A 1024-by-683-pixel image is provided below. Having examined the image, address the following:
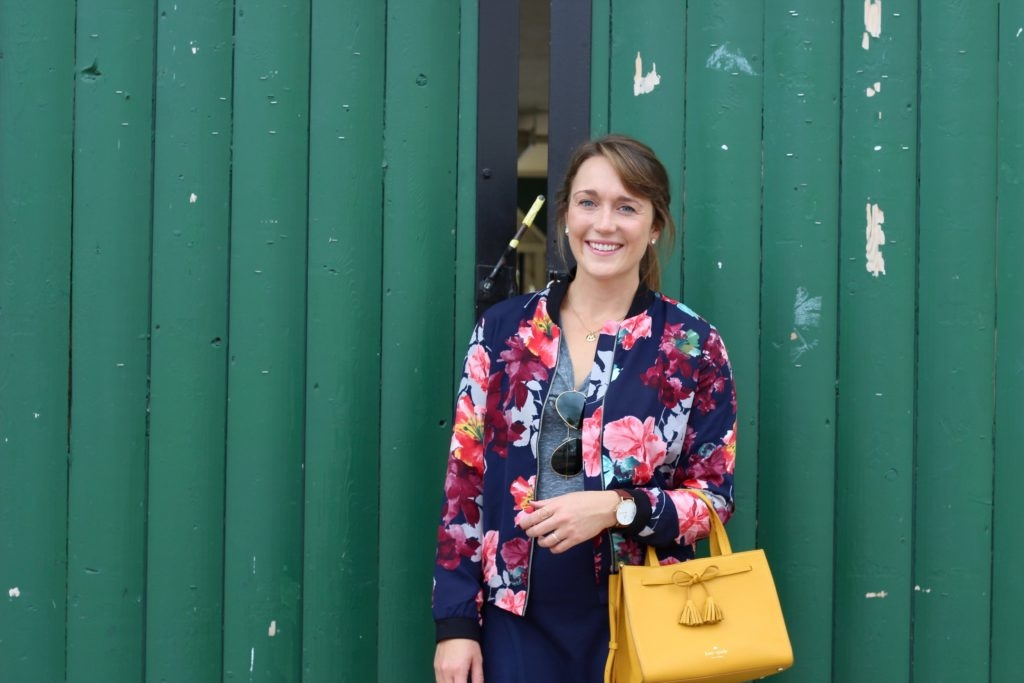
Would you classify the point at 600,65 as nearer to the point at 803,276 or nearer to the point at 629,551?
the point at 803,276

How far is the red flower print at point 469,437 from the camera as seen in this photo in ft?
6.28

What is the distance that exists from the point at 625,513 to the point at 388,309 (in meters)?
0.86

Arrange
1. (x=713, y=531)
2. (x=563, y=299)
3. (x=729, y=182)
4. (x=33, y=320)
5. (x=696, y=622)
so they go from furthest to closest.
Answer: (x=729, y=182) < (x=33, y=320) < (x=563, y=299) < (x=713, y=531) < (x=696, y=622)

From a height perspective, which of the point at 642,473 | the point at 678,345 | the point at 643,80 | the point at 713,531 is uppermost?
the point at 643,80

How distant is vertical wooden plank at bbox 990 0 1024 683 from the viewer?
7.81ft

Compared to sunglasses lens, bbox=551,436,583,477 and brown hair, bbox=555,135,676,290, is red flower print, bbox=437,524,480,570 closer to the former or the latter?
sunglasses lens, bbox=551,436,583,477

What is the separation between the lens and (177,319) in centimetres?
227

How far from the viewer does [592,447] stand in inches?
71.5

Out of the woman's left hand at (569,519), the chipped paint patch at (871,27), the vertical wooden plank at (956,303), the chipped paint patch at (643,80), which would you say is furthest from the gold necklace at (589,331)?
the chipped paint patch at (871,27)

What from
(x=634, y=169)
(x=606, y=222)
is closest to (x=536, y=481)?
(x=606, y=222)

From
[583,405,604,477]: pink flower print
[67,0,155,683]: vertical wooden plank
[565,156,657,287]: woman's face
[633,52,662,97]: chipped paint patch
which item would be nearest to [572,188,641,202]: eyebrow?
[565,156,657,287]: woman's face

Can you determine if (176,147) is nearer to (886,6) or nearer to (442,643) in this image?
(442,643)

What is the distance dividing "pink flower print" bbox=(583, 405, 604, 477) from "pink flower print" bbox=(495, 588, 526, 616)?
10.5 inches

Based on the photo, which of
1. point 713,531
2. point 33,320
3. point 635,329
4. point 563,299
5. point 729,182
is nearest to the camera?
point 713,531
